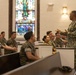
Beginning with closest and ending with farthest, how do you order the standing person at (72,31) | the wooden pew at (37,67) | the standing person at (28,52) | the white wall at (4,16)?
the wooden pew at (37,67), the standing person at (28,52), the standing person at (72,31), the white wall at (4,16)

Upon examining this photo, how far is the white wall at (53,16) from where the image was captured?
9.80 m

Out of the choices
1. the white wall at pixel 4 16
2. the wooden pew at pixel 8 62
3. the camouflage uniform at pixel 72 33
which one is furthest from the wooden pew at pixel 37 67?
the white wall at pixel 4 16

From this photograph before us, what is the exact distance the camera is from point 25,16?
10273 millimetres

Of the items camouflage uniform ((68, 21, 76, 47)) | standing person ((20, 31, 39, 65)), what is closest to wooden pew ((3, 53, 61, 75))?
standing person ((20, 31, 39, 65))

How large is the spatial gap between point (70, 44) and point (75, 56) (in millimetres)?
301

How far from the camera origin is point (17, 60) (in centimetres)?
479

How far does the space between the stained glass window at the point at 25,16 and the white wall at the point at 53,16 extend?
1.63ft

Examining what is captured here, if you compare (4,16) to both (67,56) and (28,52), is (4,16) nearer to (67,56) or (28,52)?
(67,56)

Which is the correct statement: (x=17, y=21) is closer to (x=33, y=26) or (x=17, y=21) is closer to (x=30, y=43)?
(x=33, y=26)

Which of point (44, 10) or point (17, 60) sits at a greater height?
point (44, 10)

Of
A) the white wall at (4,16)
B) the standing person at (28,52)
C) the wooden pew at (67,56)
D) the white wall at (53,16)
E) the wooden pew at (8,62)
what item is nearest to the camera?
the wooden pew at (8,62)

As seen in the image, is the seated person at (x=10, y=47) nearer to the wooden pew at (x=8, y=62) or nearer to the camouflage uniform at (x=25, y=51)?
the wooden pew at (x=8, y=62)

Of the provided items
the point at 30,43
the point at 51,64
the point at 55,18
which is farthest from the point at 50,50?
the point at 55,18

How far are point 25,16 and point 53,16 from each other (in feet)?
4.08
